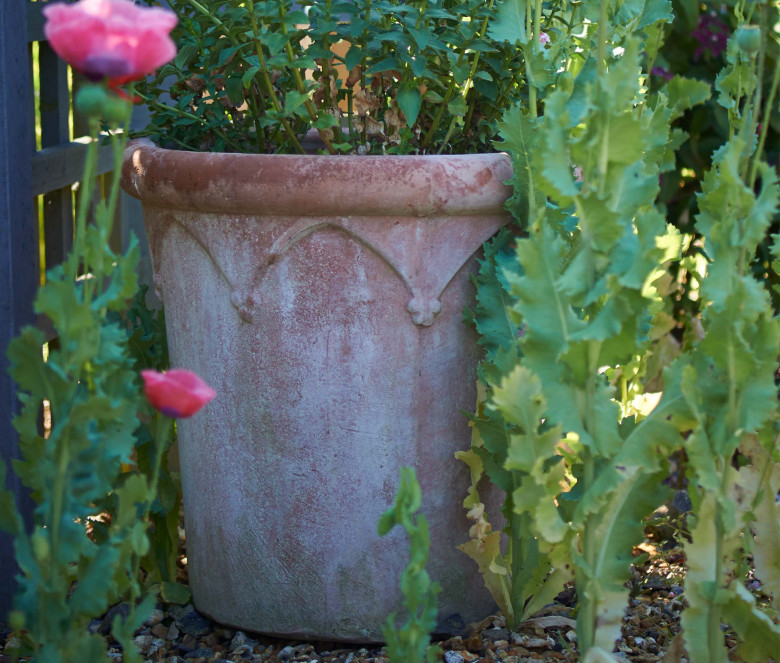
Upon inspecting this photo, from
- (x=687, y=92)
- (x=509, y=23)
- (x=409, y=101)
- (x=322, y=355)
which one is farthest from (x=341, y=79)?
(x=687, y=92)

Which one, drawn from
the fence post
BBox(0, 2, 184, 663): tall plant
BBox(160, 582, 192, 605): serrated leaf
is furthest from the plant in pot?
BBox(0, 2, 184, 663): tall plant

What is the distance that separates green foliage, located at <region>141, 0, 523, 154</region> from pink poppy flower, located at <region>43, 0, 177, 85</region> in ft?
1.60

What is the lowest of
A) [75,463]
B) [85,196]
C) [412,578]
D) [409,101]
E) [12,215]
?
[412,578]

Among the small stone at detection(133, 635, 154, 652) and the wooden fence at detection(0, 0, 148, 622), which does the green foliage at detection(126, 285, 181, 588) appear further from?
the wooden fence at detection(0, 0, 148, 622)

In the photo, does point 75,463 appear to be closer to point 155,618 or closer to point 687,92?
point 155,618

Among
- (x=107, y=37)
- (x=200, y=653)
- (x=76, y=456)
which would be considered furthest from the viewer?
(x=200, y=653)

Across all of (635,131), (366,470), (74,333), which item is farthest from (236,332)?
(635,131)

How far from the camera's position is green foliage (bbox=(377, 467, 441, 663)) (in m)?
1.15

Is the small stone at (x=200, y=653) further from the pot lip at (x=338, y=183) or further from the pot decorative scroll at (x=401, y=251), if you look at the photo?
the pot lip at (x=338, y=183)

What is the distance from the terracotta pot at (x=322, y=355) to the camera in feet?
4.80

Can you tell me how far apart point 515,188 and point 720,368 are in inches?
17.8

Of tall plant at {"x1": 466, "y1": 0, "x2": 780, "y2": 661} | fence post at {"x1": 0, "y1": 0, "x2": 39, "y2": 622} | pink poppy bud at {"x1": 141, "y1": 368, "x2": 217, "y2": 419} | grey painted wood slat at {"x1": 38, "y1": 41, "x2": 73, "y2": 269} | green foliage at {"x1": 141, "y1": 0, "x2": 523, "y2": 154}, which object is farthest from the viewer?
grey painted wood slat at {"x1": 38, "y1": 41, "x2": 73, "y2": 269}

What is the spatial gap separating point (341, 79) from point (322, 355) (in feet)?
1.79

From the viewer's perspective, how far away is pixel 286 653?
1.63m
